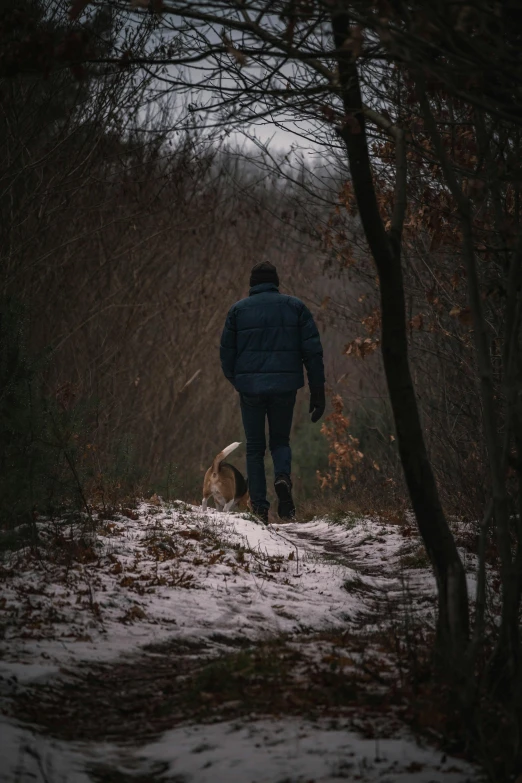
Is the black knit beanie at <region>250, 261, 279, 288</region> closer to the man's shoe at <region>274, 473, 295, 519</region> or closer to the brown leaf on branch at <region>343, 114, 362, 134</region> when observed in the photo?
the man's shoe at <region>274, 473, 295, 519</region>

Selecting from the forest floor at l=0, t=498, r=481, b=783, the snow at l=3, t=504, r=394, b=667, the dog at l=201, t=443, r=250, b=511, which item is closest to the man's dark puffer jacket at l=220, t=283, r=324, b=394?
the dog at l=201, t=443, r=250, b=511

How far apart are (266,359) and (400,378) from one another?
468cm

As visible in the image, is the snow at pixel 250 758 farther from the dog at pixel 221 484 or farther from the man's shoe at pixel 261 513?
the dog at pixel 221 484

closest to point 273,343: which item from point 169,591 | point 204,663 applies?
point 169,591

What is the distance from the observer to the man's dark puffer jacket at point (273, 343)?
8.77 meters

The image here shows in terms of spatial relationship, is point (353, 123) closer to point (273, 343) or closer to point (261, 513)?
point (273, 343)

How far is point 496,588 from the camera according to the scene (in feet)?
18.6

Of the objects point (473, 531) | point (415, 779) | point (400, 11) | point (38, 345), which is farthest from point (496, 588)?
point (38, 345)

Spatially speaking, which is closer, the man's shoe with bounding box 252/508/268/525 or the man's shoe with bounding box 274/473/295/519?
the man's shoe with bounding box 252/508/268/525

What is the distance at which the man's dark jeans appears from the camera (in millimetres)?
8914

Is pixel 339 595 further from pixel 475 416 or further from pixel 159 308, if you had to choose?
pixel 159 308

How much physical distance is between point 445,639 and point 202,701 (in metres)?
1.08

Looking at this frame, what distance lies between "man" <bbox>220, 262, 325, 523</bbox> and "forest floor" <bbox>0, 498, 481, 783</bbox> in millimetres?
2046

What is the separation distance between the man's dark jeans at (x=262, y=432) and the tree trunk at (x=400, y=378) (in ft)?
15.2
